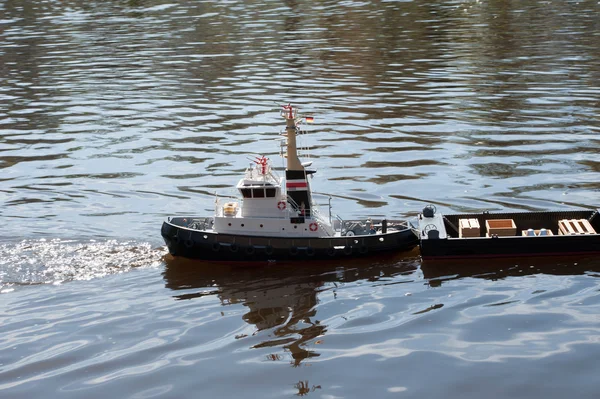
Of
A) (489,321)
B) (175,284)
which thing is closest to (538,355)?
(489,321)

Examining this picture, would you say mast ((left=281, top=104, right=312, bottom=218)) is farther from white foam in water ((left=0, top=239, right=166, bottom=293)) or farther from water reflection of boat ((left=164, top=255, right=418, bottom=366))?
white foam in water ((left=0, top=239, right=166, bottom=293))

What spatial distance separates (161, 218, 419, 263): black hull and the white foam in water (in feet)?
6.98

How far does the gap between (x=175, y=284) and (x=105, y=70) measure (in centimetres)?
4928

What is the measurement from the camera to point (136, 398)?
22.6 meters

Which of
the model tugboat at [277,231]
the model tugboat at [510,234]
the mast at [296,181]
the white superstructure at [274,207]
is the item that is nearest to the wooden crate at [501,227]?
the model tugboat at [510,234]

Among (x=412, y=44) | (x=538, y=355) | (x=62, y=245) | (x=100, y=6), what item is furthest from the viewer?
(x=100, y=6)

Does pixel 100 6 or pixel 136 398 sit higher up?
pixel 100 6

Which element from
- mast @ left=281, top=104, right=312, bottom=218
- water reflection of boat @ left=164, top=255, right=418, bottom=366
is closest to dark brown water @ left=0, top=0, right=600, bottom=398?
water reflection of boat @ left=164, top=255, right=418, bottom=366

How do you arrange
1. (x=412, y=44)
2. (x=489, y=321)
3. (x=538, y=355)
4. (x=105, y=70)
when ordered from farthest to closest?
(x=412, y=44) → (x=105, y=70) → (x=489, y=321) → (x=538, y=355)

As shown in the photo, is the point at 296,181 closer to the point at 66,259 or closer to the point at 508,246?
the point at 508,246

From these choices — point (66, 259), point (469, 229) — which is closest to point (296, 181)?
point (469, 229)

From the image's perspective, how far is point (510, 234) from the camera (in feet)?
105

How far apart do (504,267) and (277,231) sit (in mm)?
8828

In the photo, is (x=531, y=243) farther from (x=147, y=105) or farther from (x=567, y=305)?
(x=147, y=105)
